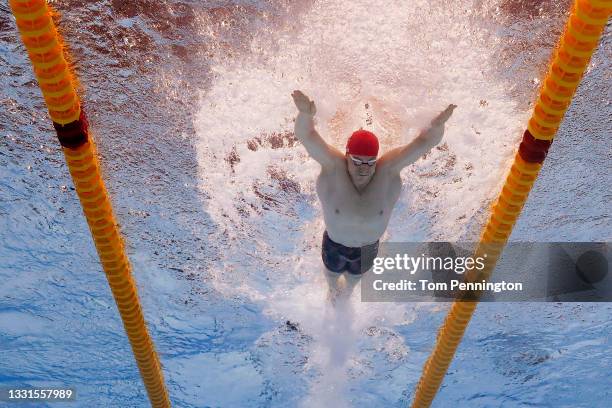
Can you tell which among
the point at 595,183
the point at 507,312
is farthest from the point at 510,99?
the point at 507,312

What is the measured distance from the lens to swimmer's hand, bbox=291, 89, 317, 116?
2664 millimetres

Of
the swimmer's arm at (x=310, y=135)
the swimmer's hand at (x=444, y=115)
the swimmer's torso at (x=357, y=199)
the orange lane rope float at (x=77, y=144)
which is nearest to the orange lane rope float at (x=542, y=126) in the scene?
the swimmer's hand at (x=444, y=115)

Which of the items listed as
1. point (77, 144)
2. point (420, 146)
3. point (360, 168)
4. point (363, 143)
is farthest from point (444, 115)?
point (77, 144)

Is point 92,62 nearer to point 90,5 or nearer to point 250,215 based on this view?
point 90,5

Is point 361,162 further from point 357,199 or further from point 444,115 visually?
point 444,115

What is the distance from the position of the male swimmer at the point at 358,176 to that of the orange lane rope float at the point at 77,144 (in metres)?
1.10

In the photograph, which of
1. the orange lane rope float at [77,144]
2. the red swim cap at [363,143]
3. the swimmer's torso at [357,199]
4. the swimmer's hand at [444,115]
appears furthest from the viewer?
the swimmer's torso at [357,199]

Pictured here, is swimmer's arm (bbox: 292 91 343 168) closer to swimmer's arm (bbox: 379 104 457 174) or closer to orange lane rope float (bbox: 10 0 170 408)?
swimmer's arm (bbox: 379 104 457 174)

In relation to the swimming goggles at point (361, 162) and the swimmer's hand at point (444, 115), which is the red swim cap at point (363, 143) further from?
the swimmer's hand at point (444, 115)

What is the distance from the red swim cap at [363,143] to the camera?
3.06 metres

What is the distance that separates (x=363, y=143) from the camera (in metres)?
3.07

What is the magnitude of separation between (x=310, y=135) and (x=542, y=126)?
4.14ft

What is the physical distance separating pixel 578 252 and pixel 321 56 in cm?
425

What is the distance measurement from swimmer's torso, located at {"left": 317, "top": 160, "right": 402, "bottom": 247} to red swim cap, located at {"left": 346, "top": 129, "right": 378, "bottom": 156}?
0.28m
